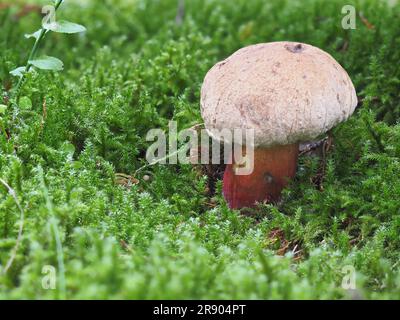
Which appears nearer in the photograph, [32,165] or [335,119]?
[335,119]

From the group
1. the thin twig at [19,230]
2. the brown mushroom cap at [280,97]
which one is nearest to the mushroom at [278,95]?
the brown mushroom cap at [280,97]

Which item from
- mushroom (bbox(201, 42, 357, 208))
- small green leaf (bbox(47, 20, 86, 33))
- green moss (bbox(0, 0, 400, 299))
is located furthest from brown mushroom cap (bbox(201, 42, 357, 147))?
small green leaf (bbox(47, 20, 86, 33))

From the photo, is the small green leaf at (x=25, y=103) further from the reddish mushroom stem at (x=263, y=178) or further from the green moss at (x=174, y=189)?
the reddish mushroom stem at (x=263, y=178)

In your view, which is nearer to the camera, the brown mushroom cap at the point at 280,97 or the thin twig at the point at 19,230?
the thin twig at the point at 19,230

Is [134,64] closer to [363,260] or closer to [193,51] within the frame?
[193,51]

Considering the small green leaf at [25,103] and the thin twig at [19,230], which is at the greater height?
the small green leaf at [25,103]

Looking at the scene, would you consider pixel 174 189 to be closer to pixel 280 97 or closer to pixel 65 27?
pixel 280 97

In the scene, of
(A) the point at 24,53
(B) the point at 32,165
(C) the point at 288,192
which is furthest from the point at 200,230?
(A) the point at 24,53
